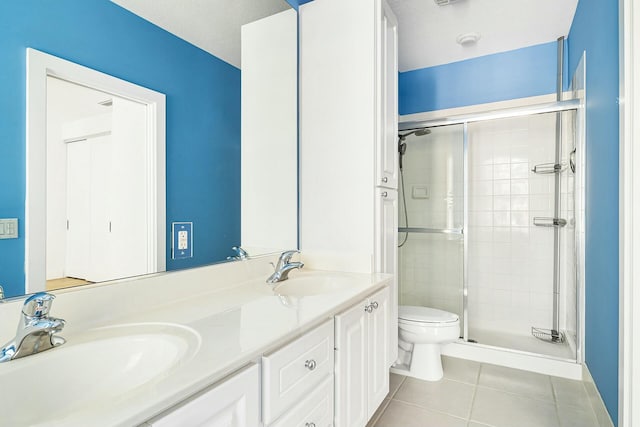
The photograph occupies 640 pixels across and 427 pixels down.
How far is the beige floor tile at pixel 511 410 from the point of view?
1.76 metres

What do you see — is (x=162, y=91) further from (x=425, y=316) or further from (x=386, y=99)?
(x=425, y=316)

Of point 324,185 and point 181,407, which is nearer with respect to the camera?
point 181,407

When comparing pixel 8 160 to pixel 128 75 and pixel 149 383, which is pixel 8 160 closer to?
pixel 128 75

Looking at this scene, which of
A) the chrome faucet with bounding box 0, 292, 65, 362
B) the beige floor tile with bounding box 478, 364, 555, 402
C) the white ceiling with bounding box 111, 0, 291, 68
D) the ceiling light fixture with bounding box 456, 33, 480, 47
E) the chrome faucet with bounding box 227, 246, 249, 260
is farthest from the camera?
the ceiling light fixture with bounding box 456, 33, 480, 47

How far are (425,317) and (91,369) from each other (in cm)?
199

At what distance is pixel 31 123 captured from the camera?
84 centimetres

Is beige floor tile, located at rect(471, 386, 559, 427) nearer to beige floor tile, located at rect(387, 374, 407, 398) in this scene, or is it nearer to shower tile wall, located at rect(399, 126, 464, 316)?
beige floor tile, located at rect(387, 374, 407, 398)

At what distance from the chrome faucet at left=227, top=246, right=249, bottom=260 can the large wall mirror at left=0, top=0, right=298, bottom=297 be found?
0.02 metres

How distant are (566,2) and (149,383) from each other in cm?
298

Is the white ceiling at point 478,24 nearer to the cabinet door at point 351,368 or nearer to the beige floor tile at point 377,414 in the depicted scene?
the cabinet door at point 351,368

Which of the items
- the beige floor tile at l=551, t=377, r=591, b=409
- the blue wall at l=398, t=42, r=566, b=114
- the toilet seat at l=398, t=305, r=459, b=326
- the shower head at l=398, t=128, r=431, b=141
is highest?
the blue wall at l=398, t=42, r=566, b=114

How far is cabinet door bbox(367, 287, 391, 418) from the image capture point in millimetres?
1528

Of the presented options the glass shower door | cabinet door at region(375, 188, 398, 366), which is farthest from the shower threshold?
cabinet door at region(375, 188, 398, 366)

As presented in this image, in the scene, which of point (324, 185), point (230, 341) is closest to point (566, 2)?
point (324, 185)
